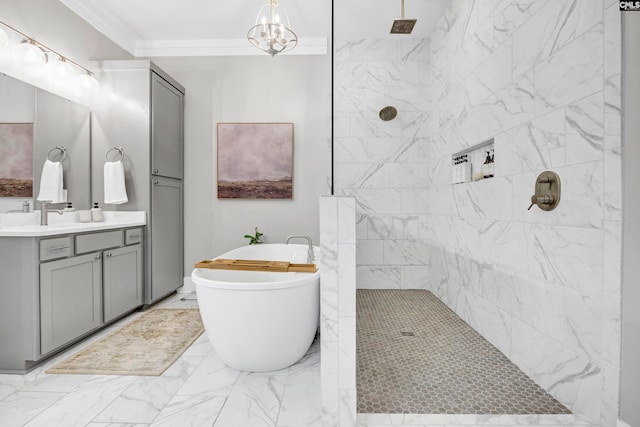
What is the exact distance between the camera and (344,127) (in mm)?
3453

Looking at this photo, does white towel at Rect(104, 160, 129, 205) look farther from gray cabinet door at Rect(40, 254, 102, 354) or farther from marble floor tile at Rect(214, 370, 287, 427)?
marble floor tile at Rect(214, 370, 287, 427)

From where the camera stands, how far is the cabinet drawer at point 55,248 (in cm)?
192

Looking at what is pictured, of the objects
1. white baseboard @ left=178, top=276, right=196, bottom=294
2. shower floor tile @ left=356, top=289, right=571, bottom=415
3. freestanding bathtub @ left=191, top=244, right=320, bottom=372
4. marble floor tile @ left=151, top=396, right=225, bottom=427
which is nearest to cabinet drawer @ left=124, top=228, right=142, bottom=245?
white baseboard @ left=178, top=276, right=196, bottom=294

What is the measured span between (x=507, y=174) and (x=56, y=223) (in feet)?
11.0

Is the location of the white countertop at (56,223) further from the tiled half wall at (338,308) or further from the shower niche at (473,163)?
the shower niche at (473,163)

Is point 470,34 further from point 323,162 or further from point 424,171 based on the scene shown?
point 323,162

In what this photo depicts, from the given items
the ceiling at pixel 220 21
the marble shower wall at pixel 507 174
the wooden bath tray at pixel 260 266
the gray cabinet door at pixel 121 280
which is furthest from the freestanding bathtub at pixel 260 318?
the ceiling at pixel 220 21

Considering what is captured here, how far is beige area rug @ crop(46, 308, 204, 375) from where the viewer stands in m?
1.88

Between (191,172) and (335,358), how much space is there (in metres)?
2.85

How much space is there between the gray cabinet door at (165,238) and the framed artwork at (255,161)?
1.60ft

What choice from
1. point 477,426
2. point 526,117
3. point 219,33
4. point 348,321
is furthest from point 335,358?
point 219,33

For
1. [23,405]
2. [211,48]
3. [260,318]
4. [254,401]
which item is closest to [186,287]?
[23,405]

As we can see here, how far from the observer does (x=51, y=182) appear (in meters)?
2.52

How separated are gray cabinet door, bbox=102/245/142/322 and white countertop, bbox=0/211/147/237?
236 mm
